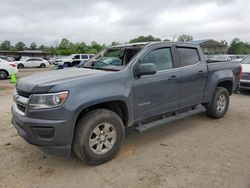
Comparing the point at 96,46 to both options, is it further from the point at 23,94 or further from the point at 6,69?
the point at 23,94

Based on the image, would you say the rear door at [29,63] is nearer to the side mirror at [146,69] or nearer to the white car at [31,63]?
the white car at [31,63]

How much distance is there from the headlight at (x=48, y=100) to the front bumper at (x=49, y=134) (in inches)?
7.4

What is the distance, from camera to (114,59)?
14.9 ft

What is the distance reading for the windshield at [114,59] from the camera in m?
4.31

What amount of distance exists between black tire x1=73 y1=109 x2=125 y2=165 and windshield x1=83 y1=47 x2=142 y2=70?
2.87ft

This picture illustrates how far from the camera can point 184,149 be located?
4.23m

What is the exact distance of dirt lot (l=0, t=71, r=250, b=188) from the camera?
326 centimetres

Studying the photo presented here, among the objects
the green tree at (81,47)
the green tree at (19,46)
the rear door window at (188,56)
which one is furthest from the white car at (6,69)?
the green tree at (19,46)

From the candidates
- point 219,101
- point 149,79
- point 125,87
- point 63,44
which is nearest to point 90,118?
point 125,87

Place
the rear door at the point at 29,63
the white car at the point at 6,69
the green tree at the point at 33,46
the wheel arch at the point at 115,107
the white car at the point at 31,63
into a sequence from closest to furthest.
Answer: the wheel arch at the point at 115,107 → the white car at the point at 6,69 → the white car at the point at 31,63 → the rear door at the point at 29,63 → the green tree at the point at 33,46

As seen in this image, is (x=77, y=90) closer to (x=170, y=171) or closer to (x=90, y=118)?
(x=90, y=118)

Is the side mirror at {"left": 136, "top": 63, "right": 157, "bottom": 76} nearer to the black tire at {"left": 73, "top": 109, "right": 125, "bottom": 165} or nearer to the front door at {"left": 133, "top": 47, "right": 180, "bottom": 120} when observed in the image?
the front door at {"left": 133, "top": 47, "right": 180, "bottom": 120}

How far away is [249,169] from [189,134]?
5.11 feet

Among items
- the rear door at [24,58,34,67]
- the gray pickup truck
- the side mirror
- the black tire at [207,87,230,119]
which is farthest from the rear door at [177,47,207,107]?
the rear door at [24,58,34,67]
